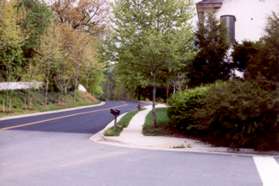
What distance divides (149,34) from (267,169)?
7.82 m

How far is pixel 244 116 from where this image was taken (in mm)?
12320

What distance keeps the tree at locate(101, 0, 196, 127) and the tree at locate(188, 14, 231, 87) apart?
5.15 ft

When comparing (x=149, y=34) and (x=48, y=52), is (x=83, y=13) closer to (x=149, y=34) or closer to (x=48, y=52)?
(x=48, y=52)

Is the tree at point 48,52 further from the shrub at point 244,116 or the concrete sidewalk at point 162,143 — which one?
the shrub at point 244,116

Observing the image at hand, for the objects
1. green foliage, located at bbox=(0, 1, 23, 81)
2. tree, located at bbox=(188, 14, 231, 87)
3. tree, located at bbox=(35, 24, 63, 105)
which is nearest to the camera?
tree, located at bbox=(188, 14, 231, 87)

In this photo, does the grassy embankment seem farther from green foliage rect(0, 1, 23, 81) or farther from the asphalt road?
the asphalt road

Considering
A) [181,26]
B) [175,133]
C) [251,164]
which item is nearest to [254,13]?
[181,26]

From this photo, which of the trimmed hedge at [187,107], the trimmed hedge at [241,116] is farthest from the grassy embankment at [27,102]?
the trimmed hedge at [241,116]

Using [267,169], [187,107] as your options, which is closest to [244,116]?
[267,169]

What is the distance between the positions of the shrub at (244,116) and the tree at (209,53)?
5.55 m

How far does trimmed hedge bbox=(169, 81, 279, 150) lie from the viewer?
1231cm

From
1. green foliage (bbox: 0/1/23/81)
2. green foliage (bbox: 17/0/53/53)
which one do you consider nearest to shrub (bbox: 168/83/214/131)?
green foliage (bbox: 0/1/23/81)

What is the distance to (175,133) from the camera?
16.0 meters

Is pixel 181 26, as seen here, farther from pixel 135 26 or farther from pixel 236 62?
pixel 236 62
